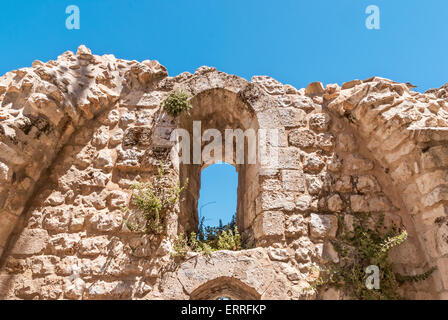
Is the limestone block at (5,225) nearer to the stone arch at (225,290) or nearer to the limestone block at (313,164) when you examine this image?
the stone arch at (225,290)

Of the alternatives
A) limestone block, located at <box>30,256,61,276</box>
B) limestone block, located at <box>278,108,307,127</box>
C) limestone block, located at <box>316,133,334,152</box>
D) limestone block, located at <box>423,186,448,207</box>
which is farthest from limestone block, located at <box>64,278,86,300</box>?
limestone block, located at <box>423,186,448,207</box>

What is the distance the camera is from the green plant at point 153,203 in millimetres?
3635

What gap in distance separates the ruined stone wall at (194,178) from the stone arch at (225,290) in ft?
0.06

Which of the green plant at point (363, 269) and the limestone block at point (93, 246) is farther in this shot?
the limestone block at point (93, 246)

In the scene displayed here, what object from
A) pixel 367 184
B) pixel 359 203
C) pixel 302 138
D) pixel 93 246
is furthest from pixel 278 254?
pixel 93 246

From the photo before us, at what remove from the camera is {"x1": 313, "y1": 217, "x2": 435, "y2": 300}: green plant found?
10.8 feet

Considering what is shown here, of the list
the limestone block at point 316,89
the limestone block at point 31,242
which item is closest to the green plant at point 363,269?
the limestone block at point 316,89

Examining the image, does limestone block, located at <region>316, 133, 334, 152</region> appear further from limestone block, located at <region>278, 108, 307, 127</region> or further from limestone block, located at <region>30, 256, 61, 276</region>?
limestone block, located at <region>30, 256, 61, 276</region>

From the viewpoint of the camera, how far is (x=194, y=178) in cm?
484

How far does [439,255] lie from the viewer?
3258mm

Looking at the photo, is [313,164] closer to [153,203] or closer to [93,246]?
[153,203]

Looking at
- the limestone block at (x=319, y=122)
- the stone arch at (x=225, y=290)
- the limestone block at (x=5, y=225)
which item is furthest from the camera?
the limestone block at (x=319, y=122)

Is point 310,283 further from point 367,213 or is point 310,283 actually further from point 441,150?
point 441,150

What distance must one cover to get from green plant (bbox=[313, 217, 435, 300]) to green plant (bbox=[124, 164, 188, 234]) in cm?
177
